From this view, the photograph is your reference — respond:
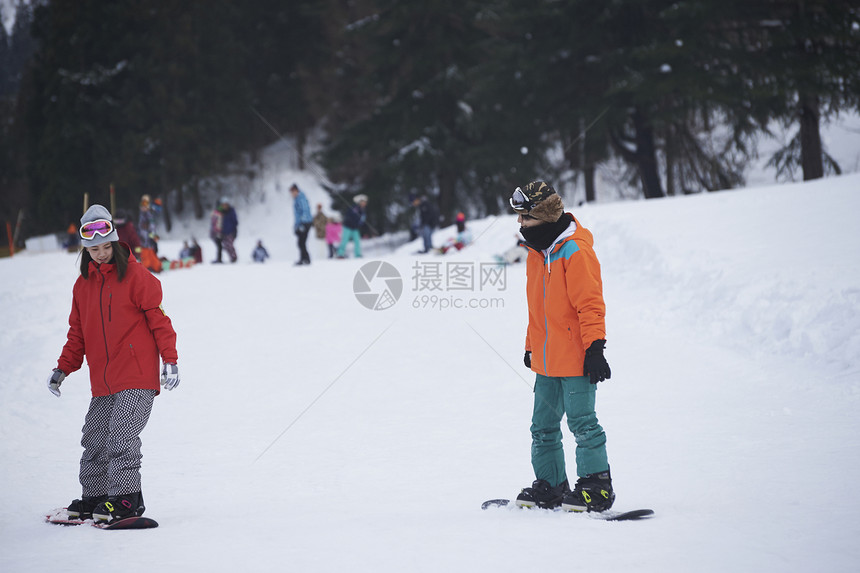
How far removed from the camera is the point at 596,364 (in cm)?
378

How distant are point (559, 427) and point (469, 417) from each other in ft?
8.45

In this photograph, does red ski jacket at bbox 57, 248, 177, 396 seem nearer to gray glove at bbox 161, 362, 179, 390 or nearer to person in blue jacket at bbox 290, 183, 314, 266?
gray glove at bbox 161, 362, 179, 390

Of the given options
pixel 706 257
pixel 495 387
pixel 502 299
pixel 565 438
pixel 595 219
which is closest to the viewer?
pixel 565 438

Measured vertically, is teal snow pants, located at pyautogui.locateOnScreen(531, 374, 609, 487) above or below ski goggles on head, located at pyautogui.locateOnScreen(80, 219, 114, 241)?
below

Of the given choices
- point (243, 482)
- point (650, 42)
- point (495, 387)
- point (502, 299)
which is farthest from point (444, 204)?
point (243, 482)

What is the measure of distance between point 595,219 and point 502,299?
4.14 metres

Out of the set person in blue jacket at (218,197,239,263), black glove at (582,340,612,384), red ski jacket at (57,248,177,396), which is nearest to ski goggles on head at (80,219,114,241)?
red ski jacket at (57,248,177,396)

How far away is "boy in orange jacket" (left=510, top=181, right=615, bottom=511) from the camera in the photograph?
3881mm

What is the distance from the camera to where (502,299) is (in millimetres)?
11297

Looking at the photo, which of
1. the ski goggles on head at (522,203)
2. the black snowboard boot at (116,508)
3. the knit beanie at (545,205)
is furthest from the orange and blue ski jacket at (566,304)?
the black snowboard boot at (116,508)

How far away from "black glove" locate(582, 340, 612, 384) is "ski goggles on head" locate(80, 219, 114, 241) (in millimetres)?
2854

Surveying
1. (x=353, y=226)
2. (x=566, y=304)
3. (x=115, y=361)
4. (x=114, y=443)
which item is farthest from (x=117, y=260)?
(x=353, y=226)

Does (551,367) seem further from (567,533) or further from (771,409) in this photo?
(771,409)
